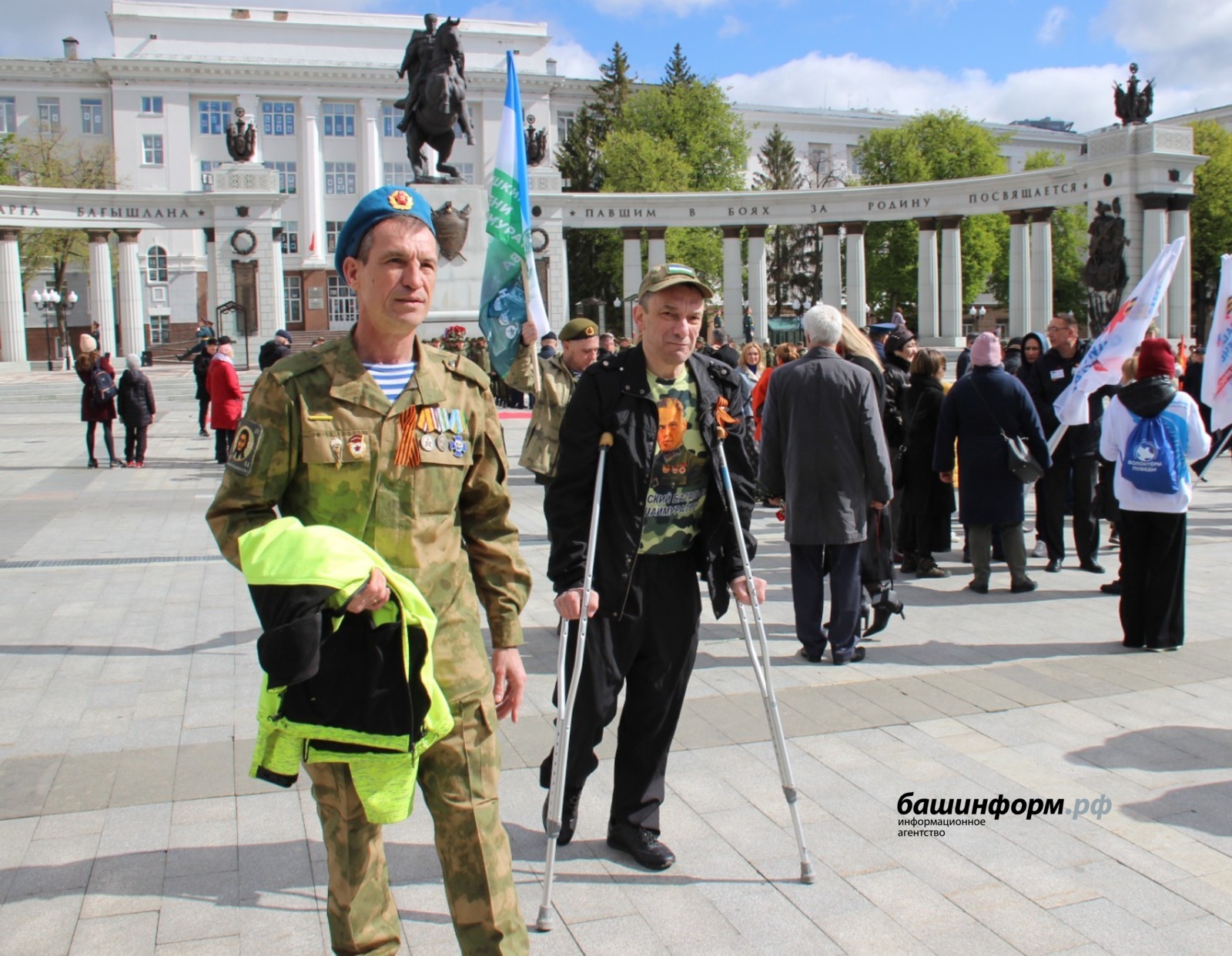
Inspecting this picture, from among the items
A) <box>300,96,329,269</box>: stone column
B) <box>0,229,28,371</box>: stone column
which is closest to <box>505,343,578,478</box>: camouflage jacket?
<box>0,229,28,371</box>: stone column

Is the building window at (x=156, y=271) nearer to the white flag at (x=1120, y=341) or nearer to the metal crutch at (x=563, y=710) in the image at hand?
the white flag at (x=1120, y=341)

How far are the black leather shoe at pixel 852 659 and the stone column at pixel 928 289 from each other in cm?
4095

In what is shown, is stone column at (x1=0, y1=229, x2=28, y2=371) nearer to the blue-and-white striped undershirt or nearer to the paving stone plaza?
the paving stone plaza

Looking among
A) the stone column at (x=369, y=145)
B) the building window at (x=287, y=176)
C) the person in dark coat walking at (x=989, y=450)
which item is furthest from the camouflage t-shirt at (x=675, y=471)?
the building window at (x=287, y=176)

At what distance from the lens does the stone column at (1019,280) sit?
43000 millimetres

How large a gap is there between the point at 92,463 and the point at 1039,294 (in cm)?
3517

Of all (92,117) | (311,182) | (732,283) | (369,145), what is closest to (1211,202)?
(732,283)

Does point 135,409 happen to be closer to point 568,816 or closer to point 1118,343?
point 1118,343

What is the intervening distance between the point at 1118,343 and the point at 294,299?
62.9 m

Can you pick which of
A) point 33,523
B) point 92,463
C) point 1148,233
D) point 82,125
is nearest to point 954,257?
point 1148,233

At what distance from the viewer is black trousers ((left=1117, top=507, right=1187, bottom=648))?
6.95 m

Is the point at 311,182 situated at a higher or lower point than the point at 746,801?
higher

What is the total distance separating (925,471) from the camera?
32.0 feet

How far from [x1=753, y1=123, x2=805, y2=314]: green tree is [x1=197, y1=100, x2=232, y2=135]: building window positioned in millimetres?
35319
